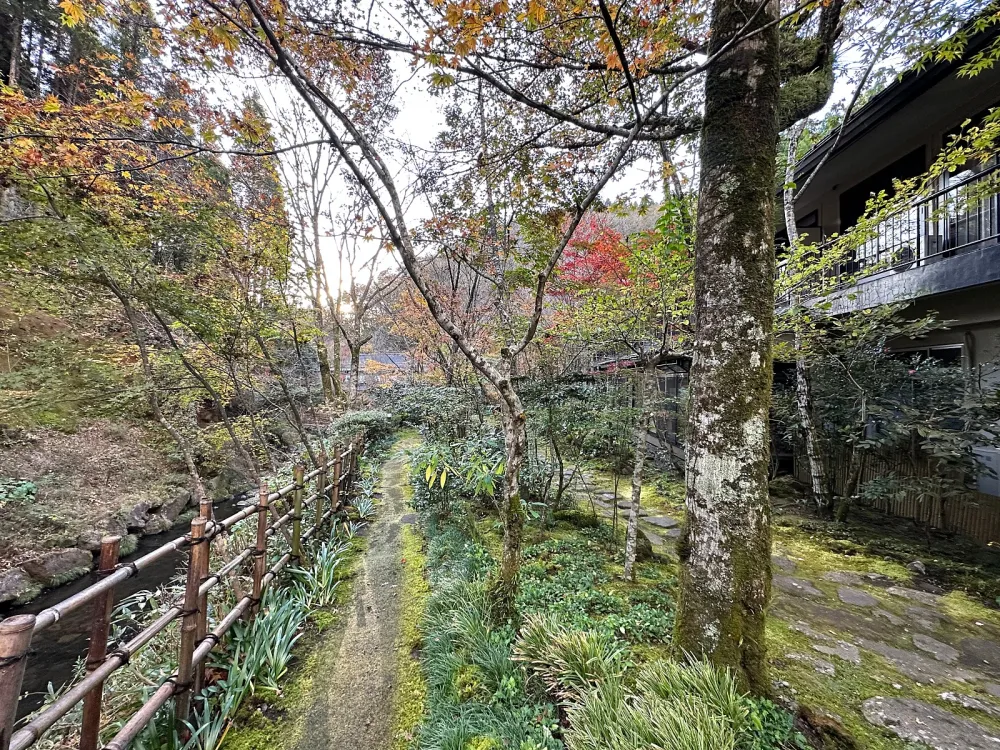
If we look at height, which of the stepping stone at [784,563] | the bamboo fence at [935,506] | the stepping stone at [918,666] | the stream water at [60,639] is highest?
the bamboo fence at [935,506]

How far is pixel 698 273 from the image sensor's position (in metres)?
2.22

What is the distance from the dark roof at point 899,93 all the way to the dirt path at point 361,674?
8.31 m

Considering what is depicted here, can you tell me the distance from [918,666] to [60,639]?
851cm

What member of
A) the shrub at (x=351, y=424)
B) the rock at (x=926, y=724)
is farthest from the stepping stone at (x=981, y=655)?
the shrub at (x=351, y=424)

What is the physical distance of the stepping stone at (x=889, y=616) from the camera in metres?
3.21

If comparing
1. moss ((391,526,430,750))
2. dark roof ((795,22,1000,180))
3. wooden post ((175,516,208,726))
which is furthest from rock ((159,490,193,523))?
dark roof ((795,22,1000,180))

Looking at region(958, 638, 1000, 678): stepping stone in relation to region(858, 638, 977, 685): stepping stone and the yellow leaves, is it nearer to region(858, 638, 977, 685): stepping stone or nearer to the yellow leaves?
region(858, 638, 977, 685): stepping stone

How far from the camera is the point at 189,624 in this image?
2.36m

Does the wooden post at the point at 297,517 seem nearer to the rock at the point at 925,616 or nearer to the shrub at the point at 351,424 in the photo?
the shrub at the point at 351,424

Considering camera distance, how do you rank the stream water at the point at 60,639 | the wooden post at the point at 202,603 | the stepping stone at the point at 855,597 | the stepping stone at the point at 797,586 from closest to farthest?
the wooden post at the point at 202,603
the stepping stone at the point at 855,597
the stepping stone at the point at 797,586
the stream water at the point at 60,639

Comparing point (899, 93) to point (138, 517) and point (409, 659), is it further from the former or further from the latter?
point (138, 517)

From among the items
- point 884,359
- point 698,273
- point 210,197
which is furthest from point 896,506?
point 210,197

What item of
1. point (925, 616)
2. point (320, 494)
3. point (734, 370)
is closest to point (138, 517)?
point (320, 494)

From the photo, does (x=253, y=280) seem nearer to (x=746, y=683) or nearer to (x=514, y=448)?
(x=514, y=448)
